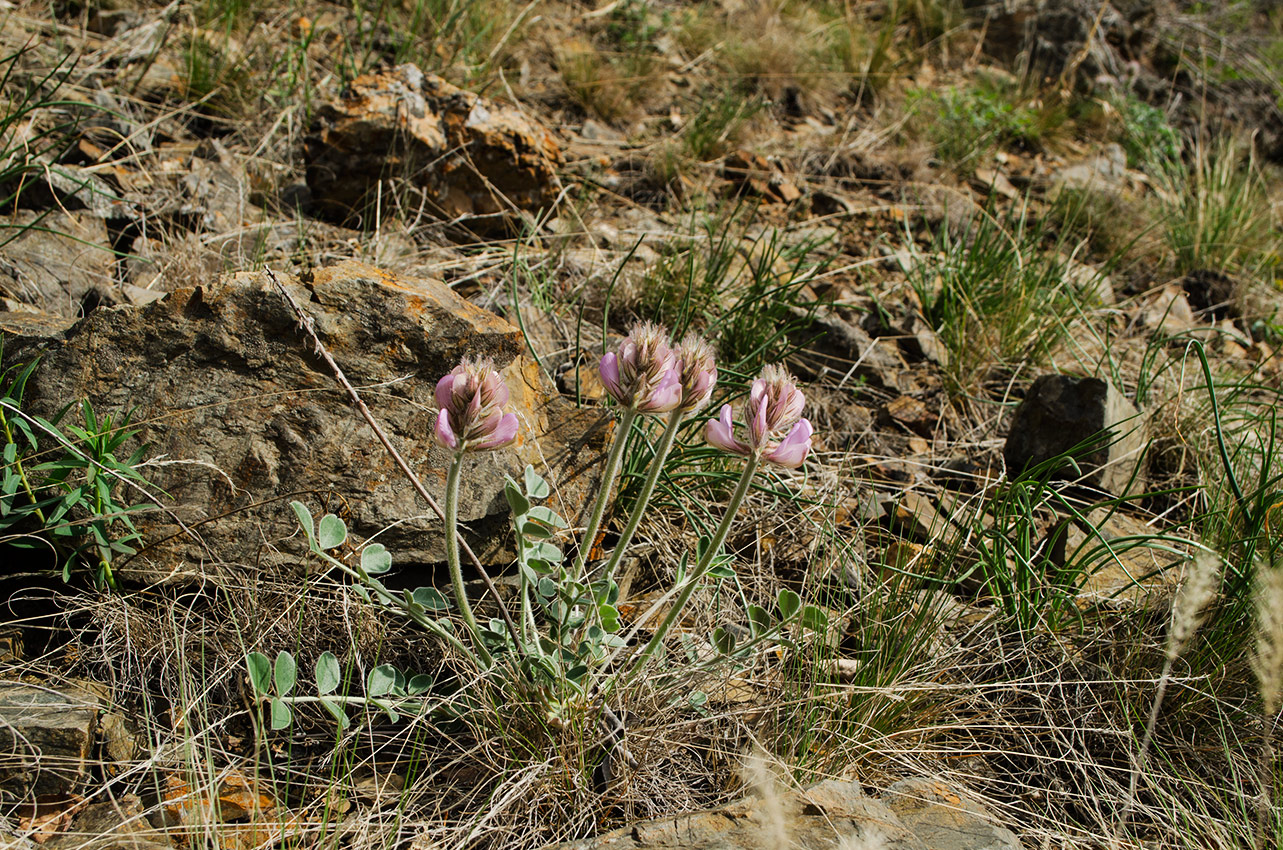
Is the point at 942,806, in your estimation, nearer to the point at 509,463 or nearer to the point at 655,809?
the point at 655,809

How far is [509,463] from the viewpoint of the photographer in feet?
7.34

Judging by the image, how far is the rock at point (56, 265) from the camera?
2732 mm

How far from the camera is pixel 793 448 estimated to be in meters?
1.56

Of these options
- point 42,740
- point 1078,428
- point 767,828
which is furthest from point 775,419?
point 1078,428

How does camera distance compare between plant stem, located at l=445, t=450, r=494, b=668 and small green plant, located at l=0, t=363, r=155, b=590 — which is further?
small green plant, located at l=0, t=363, r=155, b=590

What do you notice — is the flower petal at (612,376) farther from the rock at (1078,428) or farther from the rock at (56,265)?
the rock at (56,265)

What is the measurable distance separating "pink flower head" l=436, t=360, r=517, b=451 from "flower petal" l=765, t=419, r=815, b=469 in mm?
484

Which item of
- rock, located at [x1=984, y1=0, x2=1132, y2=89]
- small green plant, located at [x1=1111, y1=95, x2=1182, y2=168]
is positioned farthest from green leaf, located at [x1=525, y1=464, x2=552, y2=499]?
rock, located at [x1=984, y1=0, x2=1132, y2=89]

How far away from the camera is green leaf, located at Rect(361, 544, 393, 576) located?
176cm

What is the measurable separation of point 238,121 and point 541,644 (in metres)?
3.30

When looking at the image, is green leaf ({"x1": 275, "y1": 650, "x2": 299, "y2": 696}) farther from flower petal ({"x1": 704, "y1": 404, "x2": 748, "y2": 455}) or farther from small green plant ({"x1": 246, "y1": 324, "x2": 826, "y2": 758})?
flower petal ({"x1": 704, "y1": 404, "x2": 748, "y2": 455})

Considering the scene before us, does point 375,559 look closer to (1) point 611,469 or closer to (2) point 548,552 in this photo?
(2) point 548,552

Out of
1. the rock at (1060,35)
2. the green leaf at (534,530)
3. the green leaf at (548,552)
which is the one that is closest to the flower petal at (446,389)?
the green leaf at (534,530)

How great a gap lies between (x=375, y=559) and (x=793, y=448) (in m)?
0.90
